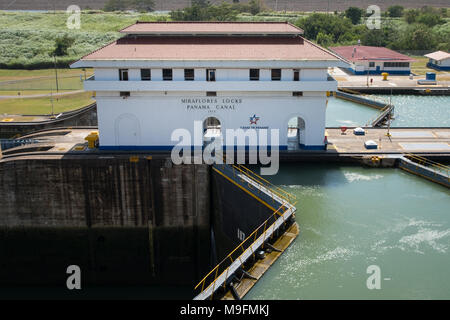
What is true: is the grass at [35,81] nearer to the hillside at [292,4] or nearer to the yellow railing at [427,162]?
the yellow railing at [427,162]

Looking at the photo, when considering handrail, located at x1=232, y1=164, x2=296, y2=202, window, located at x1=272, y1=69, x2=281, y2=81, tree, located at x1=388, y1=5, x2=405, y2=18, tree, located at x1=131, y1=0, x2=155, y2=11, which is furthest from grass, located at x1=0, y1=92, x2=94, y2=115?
tree, located at x1=131, y1=0, x2=155, y2=11

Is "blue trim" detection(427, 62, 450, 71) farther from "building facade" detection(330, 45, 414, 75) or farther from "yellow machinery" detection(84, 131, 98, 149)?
"yellow machinery" detection(84, 131, 98, 149)

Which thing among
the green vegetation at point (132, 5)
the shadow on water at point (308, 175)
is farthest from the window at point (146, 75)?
the green vegetation at point (132, 5)

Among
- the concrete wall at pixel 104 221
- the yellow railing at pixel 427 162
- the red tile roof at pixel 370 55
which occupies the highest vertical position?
the red tile roof at pixel 370 55

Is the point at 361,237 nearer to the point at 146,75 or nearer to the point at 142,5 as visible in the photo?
the point at 146,75

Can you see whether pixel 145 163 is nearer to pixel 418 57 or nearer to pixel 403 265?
pixel 403 265

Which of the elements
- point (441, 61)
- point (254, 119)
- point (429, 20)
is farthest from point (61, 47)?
point (429, 20)

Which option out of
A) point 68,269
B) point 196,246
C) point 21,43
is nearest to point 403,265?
point 196,246
